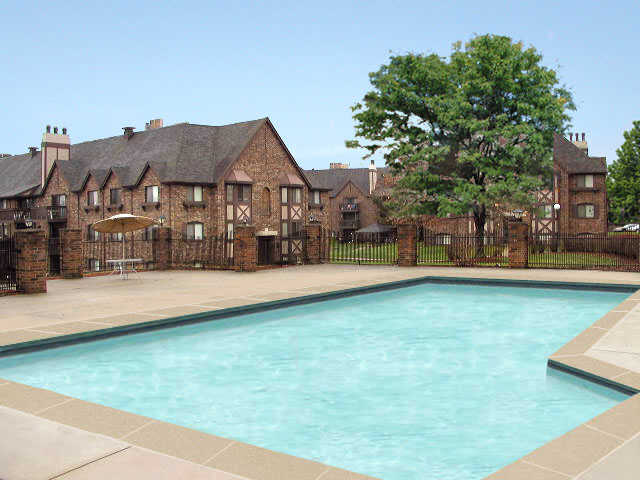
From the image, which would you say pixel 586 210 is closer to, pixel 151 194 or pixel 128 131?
pixel 151 194

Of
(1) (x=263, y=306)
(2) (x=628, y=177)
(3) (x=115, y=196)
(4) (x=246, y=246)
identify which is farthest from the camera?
(2) (x=628, y=177)

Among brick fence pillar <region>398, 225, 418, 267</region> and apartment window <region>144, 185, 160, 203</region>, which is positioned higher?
apartment window <region>144, 185, 160, 203</region>

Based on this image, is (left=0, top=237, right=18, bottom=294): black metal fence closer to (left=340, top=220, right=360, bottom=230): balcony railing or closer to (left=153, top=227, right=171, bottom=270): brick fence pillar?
(left=153, top=227, right=171, bottom=270): brick fence pillar

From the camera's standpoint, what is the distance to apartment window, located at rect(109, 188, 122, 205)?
1507 inches

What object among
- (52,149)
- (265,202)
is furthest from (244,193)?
(52,149)

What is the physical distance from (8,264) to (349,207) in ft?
179

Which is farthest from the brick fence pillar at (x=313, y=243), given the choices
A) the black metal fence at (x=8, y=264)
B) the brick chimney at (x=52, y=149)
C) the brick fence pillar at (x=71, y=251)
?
the brick chimney at (x=52, y=149)

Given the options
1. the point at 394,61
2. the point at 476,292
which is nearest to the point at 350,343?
the point at 476,292

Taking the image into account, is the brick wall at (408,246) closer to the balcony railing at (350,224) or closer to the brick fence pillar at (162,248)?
the brick fence pillar at (162,248)

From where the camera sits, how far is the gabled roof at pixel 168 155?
1417 inches

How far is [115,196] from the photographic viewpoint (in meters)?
38.7

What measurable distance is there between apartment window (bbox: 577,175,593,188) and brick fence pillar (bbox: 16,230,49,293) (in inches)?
1662

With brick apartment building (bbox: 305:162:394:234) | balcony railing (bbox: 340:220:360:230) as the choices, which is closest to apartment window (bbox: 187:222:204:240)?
brick apartment building (bbox: 305:162:394:234)

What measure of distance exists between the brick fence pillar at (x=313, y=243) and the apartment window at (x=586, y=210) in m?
28.8
